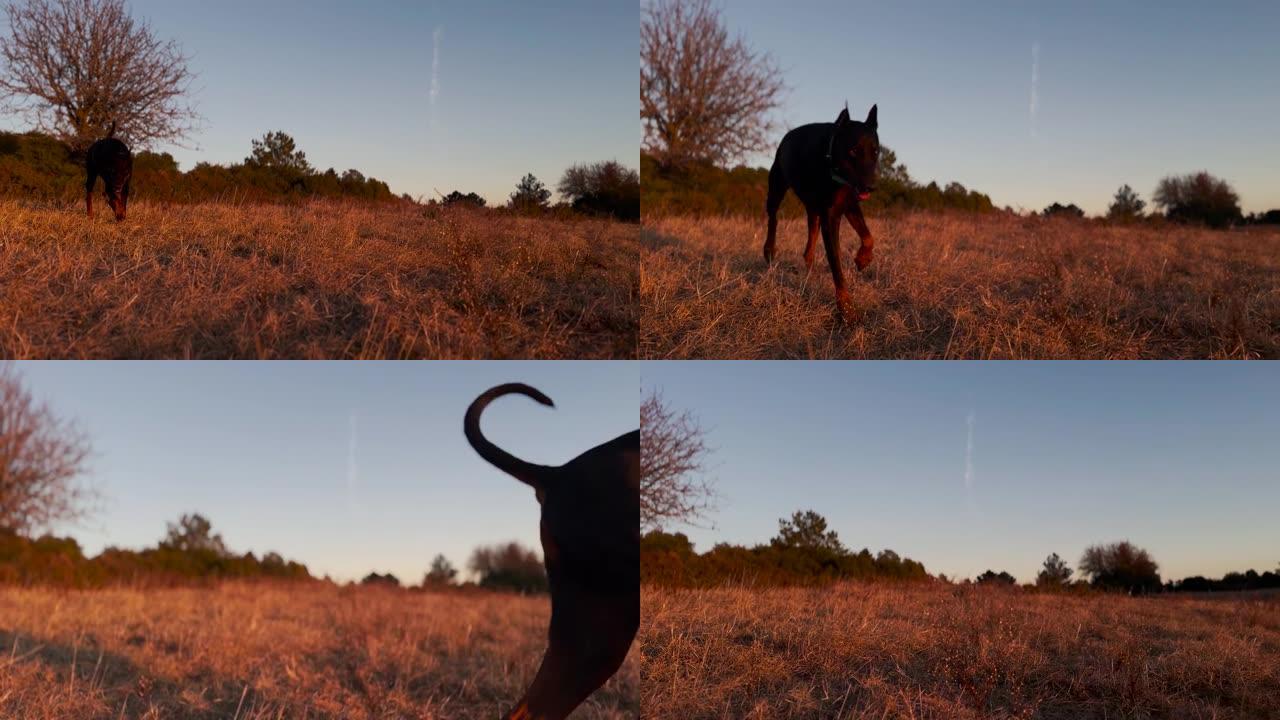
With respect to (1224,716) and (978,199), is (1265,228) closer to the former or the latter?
(978,199)

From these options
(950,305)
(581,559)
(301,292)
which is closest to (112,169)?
(301,292)

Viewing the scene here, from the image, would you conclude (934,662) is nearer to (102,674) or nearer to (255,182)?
(102,674)

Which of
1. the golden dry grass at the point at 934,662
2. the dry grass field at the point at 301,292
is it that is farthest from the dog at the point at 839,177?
the golden dry grass at the point at 934,662

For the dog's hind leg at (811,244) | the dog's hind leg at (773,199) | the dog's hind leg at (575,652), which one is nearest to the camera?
the dog's hind leg at (575,652)

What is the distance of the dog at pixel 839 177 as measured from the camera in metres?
6.01

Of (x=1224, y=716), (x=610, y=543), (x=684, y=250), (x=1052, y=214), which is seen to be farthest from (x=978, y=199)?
(x=610, y=543)

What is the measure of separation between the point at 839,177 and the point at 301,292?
4.49 metres

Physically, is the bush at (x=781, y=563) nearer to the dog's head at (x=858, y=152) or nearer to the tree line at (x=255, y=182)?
the dog's head at (x=858, y=152)

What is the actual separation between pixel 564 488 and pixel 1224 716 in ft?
14.0

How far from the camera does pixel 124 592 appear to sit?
30.9ft

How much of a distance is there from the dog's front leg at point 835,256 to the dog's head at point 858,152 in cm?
34

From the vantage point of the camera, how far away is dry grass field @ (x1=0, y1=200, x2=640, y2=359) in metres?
4.74

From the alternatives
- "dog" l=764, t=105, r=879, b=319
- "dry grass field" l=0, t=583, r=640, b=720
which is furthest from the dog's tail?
"dog" l=764, t=105, r=879, b=319

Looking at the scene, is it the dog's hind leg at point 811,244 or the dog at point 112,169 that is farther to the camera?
the dog at point 112,169
